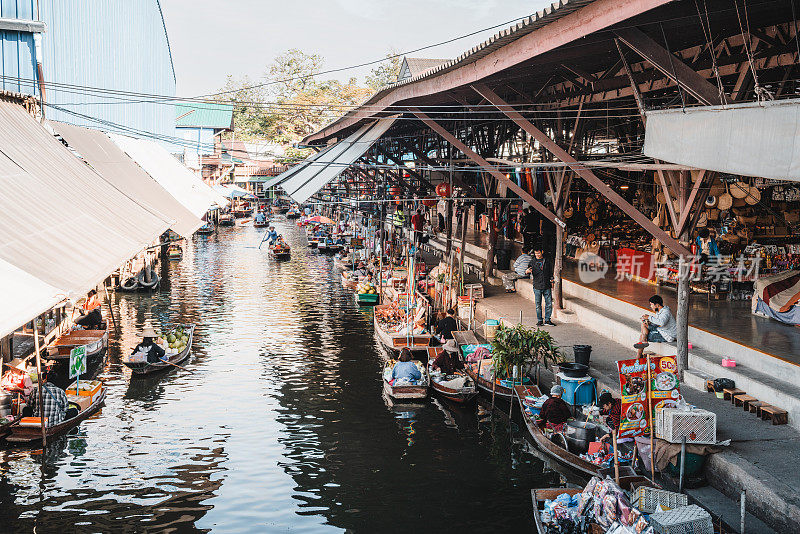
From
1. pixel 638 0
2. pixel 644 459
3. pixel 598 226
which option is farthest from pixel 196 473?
pixel 598 226

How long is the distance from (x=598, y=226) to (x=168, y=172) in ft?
55.2

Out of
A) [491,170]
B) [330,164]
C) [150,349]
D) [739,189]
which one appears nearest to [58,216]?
[150,349]

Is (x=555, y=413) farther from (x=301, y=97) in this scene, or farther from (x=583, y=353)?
(x=301, y=97)

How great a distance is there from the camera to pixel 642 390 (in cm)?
1066

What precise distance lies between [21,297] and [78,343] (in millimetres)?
13264

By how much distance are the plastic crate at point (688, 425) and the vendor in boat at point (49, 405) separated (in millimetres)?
10360

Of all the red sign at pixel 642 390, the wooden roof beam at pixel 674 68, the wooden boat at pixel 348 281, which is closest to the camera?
the wooden roof beam at pixel 674 68

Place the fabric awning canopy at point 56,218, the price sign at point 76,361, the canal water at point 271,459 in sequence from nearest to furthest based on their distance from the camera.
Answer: the fabric awning canopy at point 56,218 < the canal water at point 271,459 < the price sign at point 76,361

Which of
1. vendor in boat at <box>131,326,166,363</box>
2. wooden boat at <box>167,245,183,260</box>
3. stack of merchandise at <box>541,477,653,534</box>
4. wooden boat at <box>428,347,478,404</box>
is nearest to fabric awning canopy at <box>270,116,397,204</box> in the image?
vendor in boat at <box>131,326,166,363</box>

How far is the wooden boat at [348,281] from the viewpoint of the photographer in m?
32.9

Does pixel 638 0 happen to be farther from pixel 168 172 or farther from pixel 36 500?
pixel 168 172

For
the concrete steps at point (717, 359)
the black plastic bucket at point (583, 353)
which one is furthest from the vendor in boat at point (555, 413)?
the concrete steps at point (717, 359)

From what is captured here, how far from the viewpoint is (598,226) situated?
84.4 feet

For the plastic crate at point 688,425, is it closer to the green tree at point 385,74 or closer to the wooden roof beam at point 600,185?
the wooden roof beam at point 600,185
